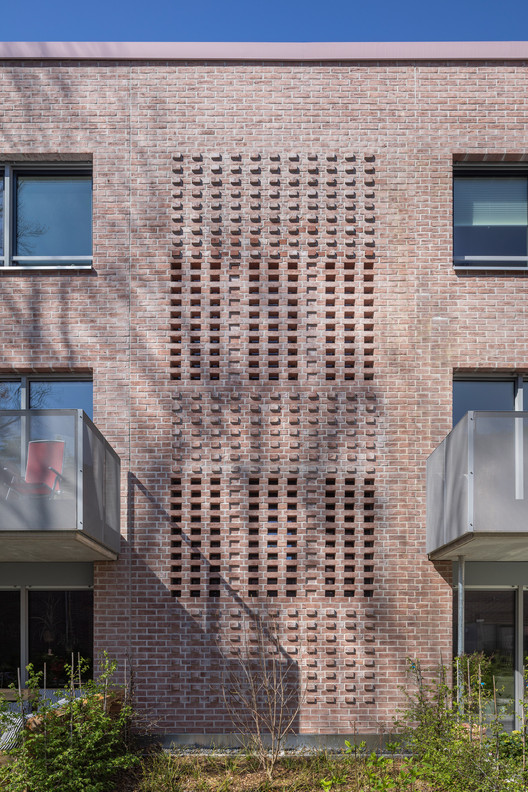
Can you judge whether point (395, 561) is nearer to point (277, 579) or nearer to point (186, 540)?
point (277, 579)

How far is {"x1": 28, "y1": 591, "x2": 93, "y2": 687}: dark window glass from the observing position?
998cm

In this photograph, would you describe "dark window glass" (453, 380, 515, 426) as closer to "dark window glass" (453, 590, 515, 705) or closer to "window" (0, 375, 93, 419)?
"dark window glass" (453, 590, 515, 705)

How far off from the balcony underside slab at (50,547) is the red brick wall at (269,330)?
694mm

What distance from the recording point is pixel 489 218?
34.8ft

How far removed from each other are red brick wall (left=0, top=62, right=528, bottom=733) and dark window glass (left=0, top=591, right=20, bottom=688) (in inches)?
48.0

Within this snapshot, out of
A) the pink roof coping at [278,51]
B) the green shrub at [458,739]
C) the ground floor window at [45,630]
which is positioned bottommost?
the green shrub at [458,739]

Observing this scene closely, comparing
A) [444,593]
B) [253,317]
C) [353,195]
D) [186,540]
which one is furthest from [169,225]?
[444,593]

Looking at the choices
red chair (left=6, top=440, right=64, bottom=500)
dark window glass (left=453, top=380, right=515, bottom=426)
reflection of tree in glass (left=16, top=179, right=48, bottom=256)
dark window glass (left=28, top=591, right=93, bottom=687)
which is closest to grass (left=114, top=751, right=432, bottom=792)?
dark window glass (left=28, top=591, right=93, bottom=687)

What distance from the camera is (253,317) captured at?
1029cm

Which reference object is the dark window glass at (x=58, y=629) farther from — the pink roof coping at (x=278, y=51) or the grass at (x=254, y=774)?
the pink roof coping at (x=278, y=51)

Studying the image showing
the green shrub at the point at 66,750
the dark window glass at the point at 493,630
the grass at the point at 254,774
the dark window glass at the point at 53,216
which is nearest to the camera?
the green shrub at the point at 66,750

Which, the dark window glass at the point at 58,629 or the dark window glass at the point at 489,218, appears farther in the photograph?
the dark window glass at the point at 489,218

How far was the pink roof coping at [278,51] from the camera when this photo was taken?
10.4 meters

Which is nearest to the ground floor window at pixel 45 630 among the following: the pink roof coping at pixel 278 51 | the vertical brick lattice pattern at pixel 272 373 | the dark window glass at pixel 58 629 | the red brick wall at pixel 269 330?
the dark window glass at pixel 58 629
